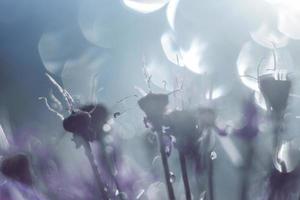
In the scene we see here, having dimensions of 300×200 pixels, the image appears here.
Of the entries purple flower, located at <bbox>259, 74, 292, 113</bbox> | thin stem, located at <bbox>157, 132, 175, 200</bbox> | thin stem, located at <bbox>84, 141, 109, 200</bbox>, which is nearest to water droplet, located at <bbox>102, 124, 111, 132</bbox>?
thin stem, located at <bbox>84, 141, 109, 200</bbox>

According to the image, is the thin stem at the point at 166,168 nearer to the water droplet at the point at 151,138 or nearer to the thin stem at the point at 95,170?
the thin stem at the point at 95,170

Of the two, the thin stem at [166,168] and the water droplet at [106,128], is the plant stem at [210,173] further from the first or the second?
the water droplet at [106,128]

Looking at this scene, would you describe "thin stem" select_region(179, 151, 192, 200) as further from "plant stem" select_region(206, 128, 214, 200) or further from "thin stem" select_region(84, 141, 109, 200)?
"thin stem" select_region(84, 141, 109, 200)

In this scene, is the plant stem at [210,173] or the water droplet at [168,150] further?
the plant stem at [210,173]

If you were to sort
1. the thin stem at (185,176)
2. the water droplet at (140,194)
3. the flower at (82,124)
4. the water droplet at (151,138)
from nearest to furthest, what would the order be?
the thin stem at (185,176), the flower at (82,124), the water droplet at (140,194), the water droplet at (151,138)

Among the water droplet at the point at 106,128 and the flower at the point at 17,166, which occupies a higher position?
the flower at the point at 17,166

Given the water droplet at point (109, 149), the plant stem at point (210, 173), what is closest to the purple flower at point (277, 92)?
the plant stem at point (210, 173)

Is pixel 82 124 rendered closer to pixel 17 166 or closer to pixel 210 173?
pixel 17 166

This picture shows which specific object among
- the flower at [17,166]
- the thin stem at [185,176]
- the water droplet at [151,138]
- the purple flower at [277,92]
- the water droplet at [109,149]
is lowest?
the water droplet at [151,138]

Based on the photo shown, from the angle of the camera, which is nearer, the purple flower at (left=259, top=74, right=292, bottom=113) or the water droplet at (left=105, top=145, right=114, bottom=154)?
the purple flower at (left=259, top=74, right=292, bottom=113)

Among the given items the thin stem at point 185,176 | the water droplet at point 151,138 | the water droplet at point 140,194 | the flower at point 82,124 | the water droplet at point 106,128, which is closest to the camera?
the thin stem at point 185,176

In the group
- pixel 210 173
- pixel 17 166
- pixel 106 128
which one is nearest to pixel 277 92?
pixel 210 173

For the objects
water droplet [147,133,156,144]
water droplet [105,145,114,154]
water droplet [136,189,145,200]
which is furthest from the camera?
water droplet [147,133,156,144]
